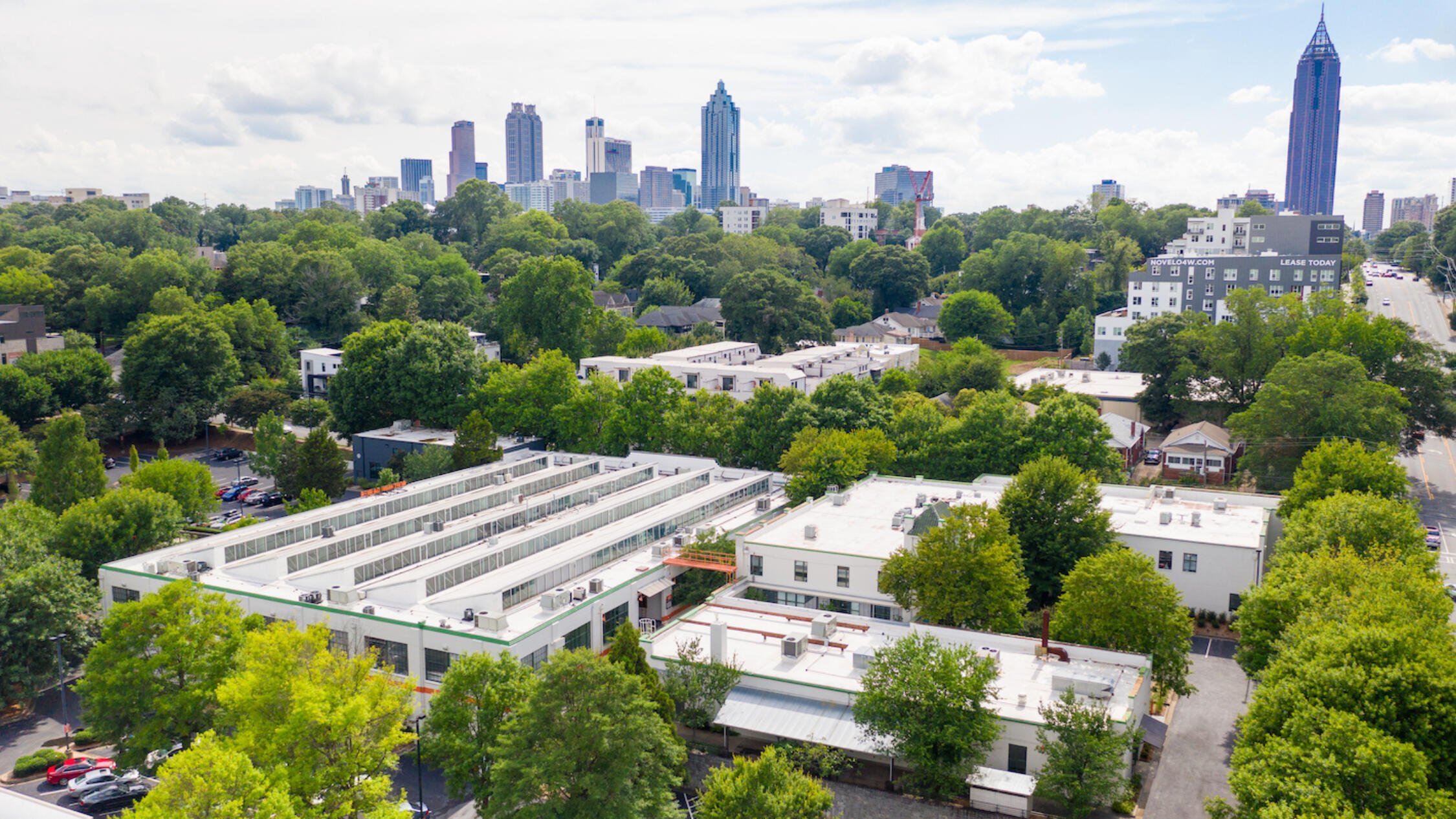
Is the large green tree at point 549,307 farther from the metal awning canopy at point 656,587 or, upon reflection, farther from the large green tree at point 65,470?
the metal awning canopy at point 656,587

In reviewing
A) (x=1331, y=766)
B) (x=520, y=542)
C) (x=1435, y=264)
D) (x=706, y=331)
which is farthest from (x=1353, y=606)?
(x=1435, y=264)

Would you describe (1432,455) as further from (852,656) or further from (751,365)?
(852,656)

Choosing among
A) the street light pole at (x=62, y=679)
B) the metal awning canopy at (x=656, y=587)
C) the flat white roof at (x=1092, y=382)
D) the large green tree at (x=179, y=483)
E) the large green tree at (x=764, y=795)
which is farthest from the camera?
the flat white roof at (x=1092, y=382)

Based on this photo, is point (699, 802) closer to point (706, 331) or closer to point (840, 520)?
point (840, 520)

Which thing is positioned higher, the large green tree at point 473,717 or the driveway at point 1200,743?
the large green tree at point 473,717

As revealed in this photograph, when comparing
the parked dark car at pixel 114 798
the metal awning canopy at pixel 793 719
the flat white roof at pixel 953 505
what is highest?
the flat white roof at pixel 953 505

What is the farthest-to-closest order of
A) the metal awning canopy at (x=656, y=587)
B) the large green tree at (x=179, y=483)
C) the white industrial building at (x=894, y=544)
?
the large green tree at (x=179, y=483) < the white industrial building at (x=894, y=544) < the metal awning canopy at (x=656, y=587)

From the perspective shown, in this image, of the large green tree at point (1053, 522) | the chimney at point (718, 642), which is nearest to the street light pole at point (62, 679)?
the chimney at point (718, 642)
